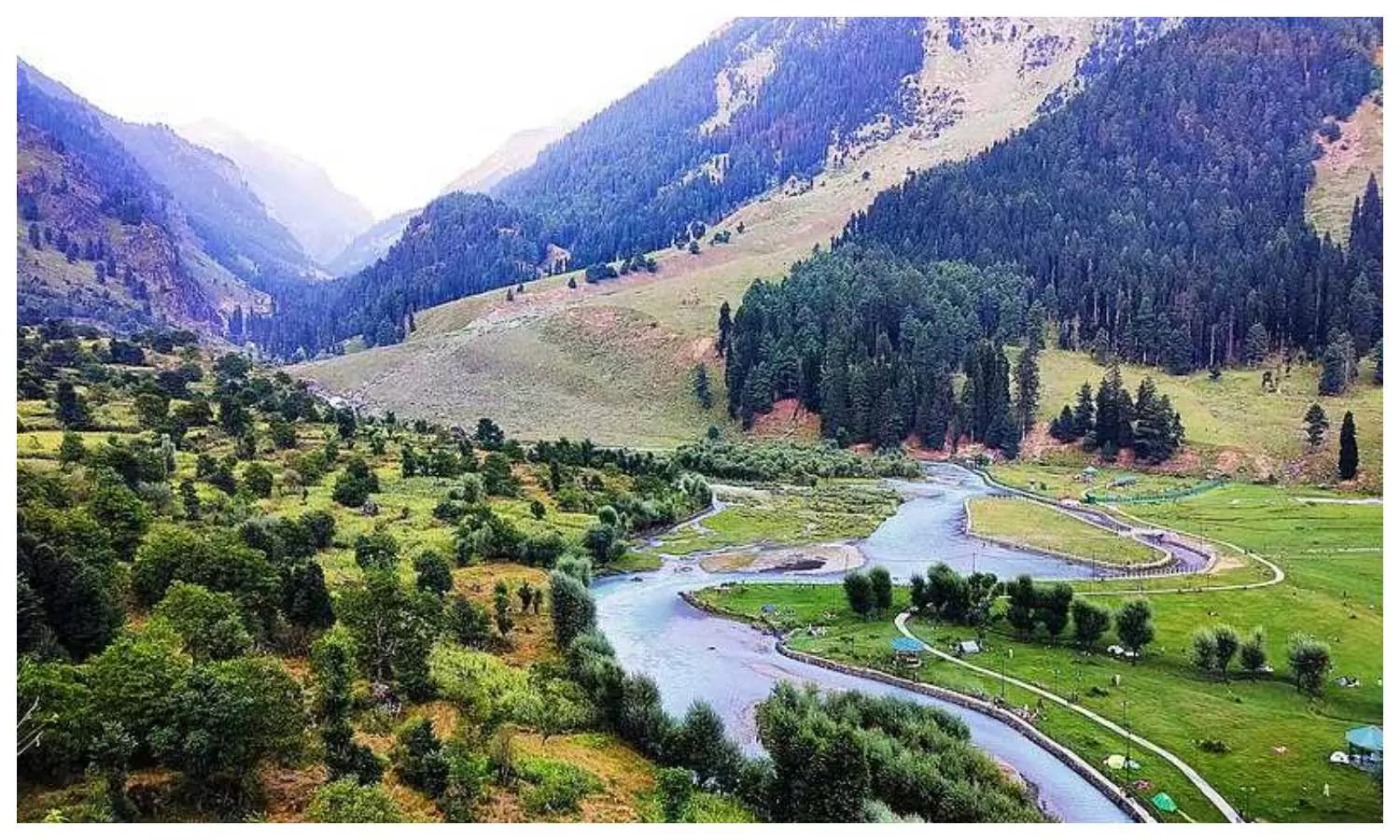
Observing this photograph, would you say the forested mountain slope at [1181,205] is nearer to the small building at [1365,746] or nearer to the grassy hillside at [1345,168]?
the grassy hillside at [1345,168]

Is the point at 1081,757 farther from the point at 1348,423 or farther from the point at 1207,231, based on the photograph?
the point at 1207,231

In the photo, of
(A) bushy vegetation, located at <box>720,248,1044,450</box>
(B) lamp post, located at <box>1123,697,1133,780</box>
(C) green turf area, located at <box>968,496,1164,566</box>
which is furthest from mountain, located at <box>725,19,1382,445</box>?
(B) lamp post, located at <box>1123,697,1133,780</box>

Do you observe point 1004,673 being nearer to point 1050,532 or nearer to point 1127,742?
point 1127,742

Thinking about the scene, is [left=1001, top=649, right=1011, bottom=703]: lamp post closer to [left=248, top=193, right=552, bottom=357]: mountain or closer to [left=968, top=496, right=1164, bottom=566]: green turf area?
[left=968, top=496, right=1164, bottom=566]: green turf area

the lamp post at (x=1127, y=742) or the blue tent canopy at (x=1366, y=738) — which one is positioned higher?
the blue tent canopy at (x=1366, y=738)

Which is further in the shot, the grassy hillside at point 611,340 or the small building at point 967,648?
the grassy hillside at point 611,340

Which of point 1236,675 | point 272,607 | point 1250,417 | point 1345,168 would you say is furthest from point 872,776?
point 1345,168

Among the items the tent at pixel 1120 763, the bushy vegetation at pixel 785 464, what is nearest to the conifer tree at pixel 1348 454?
the bushy vegetation at pixel 785 464
